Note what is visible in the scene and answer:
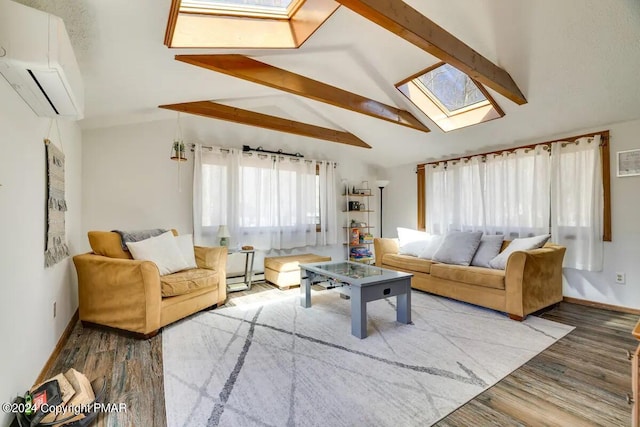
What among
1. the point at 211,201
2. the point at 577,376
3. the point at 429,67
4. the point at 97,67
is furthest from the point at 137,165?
the point at 577,376

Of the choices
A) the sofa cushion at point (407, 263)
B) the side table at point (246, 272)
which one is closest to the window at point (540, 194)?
the sofa cushion at point (407, 263)

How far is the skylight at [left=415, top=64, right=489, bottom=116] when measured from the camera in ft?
10.7

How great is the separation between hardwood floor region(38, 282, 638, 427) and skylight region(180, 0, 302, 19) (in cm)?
250

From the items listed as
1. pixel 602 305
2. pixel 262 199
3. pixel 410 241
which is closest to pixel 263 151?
pixel 262 199

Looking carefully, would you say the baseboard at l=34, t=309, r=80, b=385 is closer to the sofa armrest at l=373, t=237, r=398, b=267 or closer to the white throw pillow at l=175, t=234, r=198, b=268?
the white throw pillow at l=175, t=234, r=198, b=268

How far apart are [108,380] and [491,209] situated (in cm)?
453

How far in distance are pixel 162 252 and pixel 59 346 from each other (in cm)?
106

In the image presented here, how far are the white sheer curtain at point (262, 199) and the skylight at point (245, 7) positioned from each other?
7.20ft

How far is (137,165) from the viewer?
12.1 feet

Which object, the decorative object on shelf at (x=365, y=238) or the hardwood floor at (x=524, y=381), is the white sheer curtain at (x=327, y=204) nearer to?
the decorative object on shelf at (x=365, y=238)

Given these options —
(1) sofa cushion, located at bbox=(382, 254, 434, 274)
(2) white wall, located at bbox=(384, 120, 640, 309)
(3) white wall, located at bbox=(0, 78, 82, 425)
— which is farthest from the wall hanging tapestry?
(2) white wall, located at bbox=(384, 120, 640, 309)

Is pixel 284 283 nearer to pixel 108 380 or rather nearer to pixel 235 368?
pixel 235 368

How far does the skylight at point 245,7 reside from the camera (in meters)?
2.04

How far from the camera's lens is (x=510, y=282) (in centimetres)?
291
